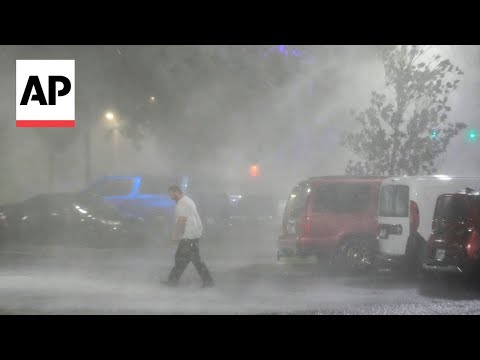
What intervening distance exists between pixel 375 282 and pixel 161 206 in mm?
7759

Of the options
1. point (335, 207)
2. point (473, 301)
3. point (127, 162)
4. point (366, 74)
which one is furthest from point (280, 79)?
point (473, 301)

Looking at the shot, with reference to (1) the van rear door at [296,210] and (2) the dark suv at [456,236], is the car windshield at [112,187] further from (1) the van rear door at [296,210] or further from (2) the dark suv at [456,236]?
(2) the dark suv at [456,236]

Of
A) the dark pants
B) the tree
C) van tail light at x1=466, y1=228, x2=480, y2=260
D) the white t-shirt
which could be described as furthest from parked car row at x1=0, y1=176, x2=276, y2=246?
van tail light at x1=466, y1=228, x2=480, y2=260

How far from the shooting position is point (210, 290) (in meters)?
9.85

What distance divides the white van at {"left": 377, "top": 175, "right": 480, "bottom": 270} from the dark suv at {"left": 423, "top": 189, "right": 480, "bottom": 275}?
23.1 inches

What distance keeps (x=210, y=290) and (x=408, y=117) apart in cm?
990

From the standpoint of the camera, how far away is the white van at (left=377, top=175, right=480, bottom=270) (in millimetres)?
10859

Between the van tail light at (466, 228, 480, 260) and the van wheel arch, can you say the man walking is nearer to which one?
the van wheel arch

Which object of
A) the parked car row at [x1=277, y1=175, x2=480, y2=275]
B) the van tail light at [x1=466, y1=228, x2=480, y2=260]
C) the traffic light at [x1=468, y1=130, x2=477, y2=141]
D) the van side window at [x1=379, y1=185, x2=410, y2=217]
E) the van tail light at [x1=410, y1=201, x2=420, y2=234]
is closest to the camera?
the van tail light at [x1=466, y1=228, x2=480, y2=260]


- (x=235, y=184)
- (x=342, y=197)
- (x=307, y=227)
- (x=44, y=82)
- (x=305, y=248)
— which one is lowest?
(x=235, y=184)

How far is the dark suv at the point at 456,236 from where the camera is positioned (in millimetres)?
9594

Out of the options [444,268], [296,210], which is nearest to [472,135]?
[296,210]

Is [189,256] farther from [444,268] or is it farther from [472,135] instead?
[472,135]

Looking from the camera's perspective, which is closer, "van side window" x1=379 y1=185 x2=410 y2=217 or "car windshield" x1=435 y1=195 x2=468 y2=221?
"car windshield" x1=435 y1=195 x2=468 y2=221
